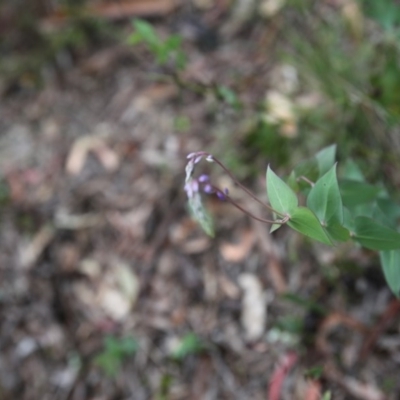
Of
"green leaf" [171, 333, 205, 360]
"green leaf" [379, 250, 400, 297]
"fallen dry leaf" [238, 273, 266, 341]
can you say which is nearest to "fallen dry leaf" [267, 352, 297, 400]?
"fallen dry leaf" [238, 273, 266, 341]

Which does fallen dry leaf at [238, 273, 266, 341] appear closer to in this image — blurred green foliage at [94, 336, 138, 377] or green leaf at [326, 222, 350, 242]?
blurred green foliage at [94, 336, 138, 377]

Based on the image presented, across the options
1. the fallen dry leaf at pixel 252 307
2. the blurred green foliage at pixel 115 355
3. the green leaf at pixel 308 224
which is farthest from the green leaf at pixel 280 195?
the blurred green foliage at pixel 115 355

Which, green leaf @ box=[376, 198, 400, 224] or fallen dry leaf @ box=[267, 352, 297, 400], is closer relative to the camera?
green leaf @ box=[376, 198, 400, 224]

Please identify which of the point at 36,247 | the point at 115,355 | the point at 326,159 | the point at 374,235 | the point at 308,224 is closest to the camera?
the point at 308,224

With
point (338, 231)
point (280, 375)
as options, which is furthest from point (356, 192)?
point (280, 375)

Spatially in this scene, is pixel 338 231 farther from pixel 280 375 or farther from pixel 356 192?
pixel 280 375

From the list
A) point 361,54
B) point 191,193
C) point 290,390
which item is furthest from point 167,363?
point 361,54

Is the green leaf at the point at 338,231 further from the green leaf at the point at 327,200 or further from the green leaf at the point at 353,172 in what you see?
the green leaf at the point at 353,172
